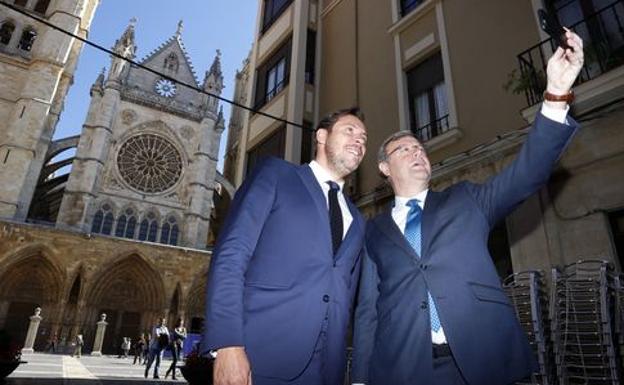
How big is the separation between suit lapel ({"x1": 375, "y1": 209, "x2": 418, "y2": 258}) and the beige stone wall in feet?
80.3

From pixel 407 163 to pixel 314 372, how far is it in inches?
43.4

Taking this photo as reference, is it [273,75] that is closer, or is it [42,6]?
[273,75]

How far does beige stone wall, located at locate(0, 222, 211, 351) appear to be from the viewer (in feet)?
69.1

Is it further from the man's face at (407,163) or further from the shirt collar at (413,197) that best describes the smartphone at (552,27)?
the shirt collar at (413,197)

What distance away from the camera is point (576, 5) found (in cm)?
513

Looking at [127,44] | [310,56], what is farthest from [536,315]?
[127,44]

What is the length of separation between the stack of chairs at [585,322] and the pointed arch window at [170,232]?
2775 cm

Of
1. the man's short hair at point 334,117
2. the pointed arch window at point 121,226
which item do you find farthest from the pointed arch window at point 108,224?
the man's short hair at point 334,117

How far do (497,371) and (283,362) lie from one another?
2.61 ft

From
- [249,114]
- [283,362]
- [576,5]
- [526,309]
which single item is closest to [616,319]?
[526,309]

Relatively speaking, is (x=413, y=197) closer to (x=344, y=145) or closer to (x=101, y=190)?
(x=344, y=145)

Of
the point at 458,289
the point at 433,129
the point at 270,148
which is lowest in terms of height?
the point at 458,289

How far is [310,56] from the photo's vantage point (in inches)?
386

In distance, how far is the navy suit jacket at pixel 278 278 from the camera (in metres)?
1.38
